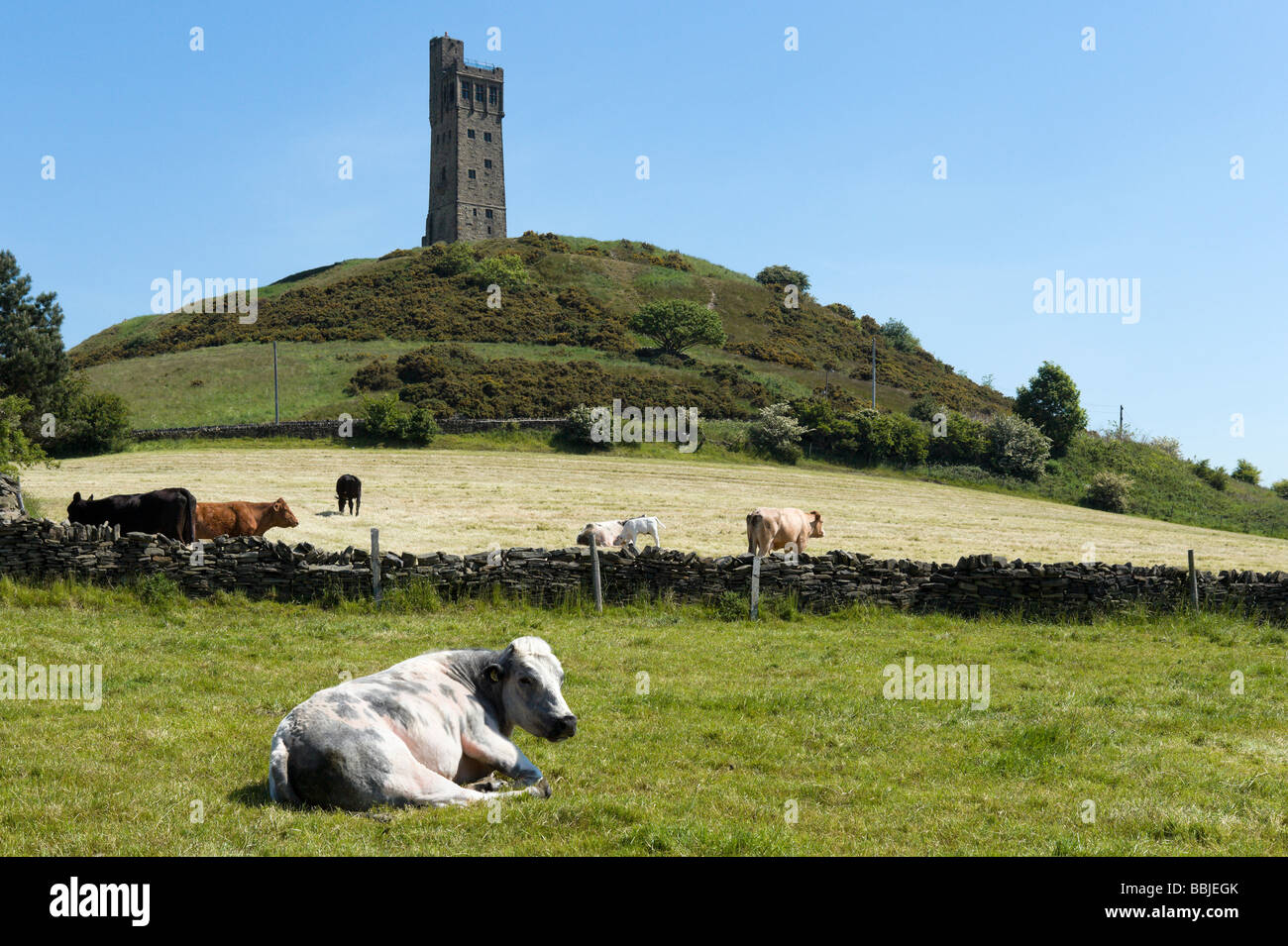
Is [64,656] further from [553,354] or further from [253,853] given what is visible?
[553,354]

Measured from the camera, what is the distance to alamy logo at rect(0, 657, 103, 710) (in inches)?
406

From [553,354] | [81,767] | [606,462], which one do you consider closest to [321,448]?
[606,462]

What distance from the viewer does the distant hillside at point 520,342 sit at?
74.7 m

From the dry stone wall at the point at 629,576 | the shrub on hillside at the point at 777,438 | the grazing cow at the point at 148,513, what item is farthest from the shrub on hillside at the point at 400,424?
the dry stone wall at the point at 629,576

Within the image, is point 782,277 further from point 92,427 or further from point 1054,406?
point 92,427

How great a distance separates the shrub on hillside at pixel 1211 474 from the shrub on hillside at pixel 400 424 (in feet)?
189

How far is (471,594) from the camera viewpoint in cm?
1720

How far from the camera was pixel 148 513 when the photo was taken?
22.2 metres

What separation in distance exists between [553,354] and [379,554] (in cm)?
A: 7262

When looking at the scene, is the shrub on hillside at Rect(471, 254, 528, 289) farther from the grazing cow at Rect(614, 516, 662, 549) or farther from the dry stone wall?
the dry stone wall

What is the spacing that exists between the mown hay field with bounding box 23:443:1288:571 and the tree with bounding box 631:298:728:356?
39.3 metres

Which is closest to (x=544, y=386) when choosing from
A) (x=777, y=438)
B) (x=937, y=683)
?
(x=777, y=438)
